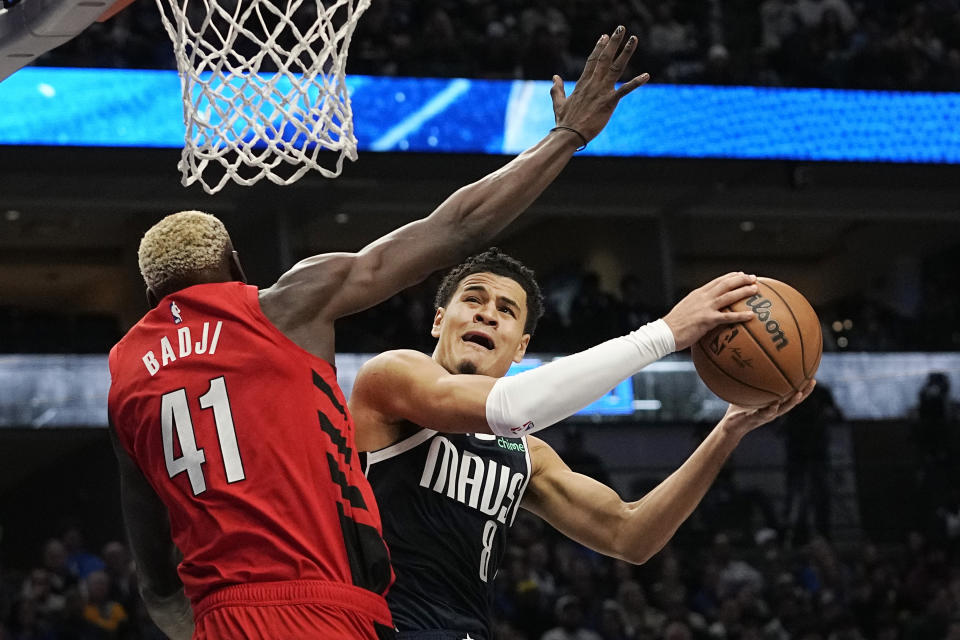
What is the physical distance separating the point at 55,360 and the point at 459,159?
380 cm

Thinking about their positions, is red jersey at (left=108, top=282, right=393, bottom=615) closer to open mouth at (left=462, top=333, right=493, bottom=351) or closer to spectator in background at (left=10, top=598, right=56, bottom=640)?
open mouth at (left=462, top=333, right=493, bottom=351)

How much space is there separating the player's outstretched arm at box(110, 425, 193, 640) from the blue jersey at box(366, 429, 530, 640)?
54 cm

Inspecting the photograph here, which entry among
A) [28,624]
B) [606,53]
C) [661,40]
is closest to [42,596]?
[28,624]

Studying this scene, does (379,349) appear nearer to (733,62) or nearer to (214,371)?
(733,62)

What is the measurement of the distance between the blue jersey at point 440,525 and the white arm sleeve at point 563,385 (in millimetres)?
542

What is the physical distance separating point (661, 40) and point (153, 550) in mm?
10115

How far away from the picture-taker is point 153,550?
9.20 feet

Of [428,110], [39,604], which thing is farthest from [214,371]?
[428,110]

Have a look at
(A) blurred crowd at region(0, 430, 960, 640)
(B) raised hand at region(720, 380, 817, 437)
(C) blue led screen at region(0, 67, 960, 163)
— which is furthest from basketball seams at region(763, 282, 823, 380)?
(C) blue led screen at region(0, 67, 960, 163)

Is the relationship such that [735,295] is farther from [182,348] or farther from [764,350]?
[182,348]

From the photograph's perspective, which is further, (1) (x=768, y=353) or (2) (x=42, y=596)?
(2) (x=42, y=596)

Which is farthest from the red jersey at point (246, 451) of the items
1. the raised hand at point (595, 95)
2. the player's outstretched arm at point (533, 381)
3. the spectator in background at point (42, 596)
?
the spectator in background at point (42, 596)

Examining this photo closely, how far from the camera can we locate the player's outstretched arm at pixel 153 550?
9.01ft

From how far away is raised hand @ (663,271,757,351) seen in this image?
111 inches
